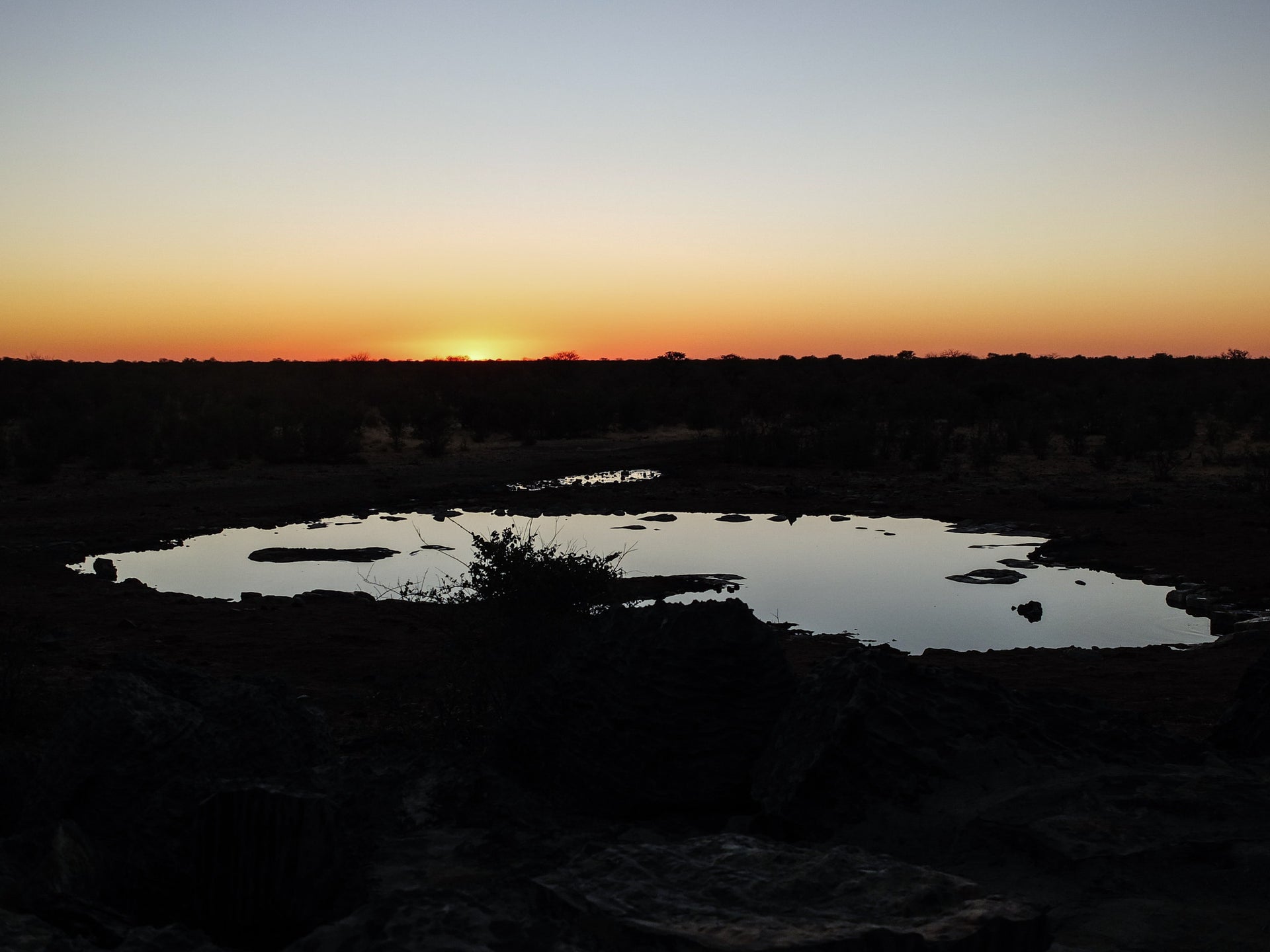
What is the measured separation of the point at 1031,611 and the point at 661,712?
7.92 m

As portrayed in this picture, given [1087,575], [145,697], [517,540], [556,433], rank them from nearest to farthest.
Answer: [145,697]
[517,540]
[1087,575]
[556,433]

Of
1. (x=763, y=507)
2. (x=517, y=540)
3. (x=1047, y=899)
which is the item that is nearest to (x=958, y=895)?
(x=1047, y=899)

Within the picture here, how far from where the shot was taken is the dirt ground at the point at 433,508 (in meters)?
7.63

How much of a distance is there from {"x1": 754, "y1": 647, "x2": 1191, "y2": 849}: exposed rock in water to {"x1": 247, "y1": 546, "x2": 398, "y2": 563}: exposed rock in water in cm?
1098

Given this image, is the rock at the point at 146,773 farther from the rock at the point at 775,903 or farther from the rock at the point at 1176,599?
the rock at the point at 1176,599

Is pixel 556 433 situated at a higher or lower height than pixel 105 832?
higher

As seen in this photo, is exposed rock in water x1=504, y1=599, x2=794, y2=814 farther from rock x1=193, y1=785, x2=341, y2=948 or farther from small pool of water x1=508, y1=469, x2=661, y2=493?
small pool of water x1=508, y1=469, x2=661, y2=493

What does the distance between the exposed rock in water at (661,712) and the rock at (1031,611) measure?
23.8 feet

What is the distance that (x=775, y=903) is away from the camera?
2846 mm

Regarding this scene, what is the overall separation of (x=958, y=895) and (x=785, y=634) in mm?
7681

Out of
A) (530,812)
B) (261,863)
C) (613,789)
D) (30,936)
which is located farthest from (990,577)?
(30,936)

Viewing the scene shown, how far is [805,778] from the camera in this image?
4.12 metres

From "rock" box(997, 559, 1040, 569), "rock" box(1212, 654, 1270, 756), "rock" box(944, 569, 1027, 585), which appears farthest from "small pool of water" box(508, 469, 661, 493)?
"rock" box(1212, 654, 1270, 756)

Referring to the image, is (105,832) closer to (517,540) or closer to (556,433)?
(517,540)
